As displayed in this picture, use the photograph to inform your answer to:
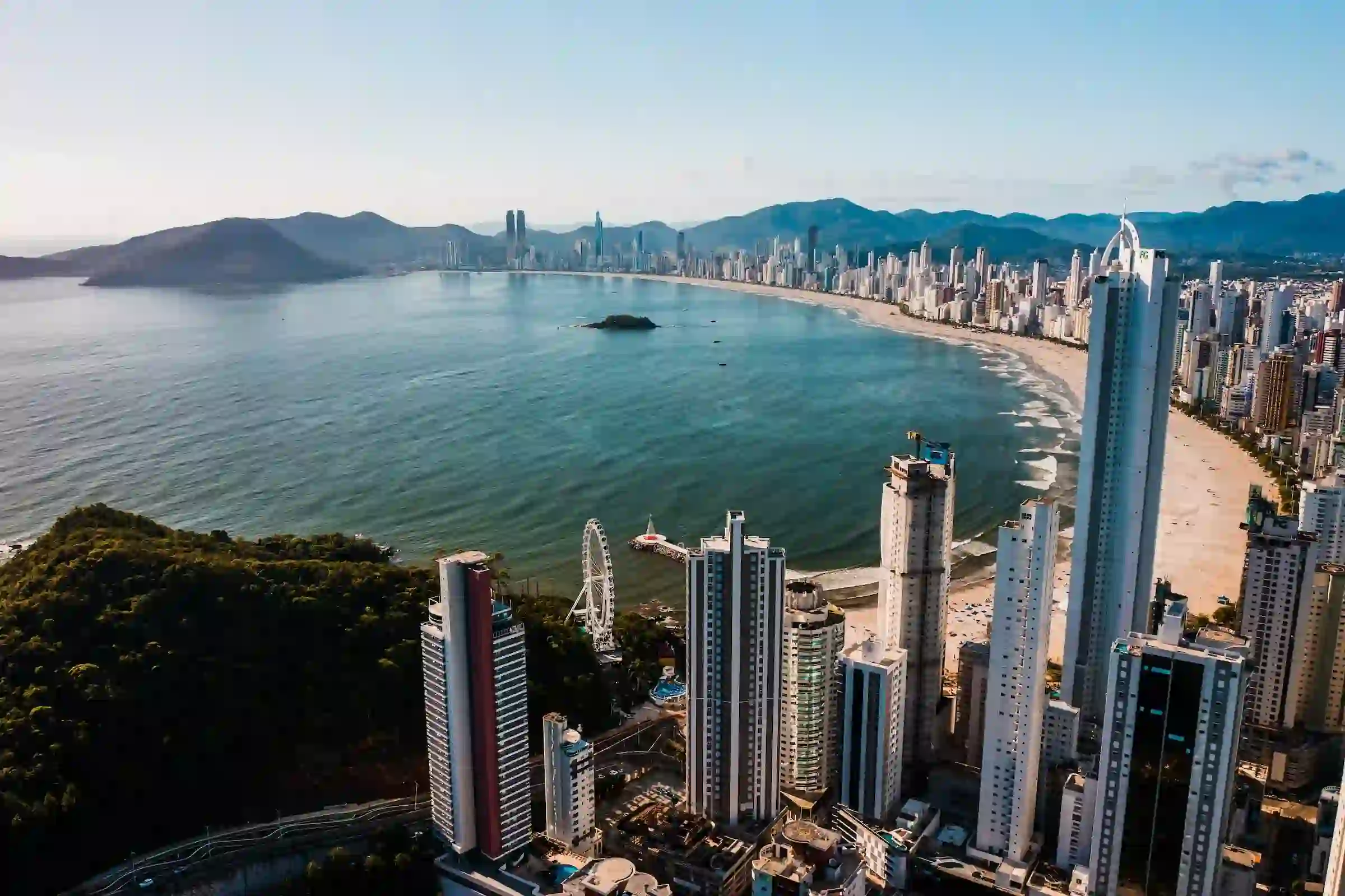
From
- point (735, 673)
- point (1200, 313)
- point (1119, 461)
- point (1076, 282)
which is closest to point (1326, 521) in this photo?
point (1119, 461)

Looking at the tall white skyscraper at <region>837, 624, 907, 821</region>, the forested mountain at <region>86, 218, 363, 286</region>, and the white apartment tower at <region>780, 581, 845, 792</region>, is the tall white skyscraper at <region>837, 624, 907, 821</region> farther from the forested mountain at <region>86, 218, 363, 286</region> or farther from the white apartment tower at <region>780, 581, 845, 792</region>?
the forested mountain at <region>86, 218, 363, 286</region>

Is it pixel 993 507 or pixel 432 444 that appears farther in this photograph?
pixel 432 444

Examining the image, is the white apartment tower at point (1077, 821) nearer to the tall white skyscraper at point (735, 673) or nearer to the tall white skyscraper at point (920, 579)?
the tall white skyscraper at point (920, 579)

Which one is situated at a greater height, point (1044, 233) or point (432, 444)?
point (1044, 233)

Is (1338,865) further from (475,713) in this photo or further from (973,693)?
(475,713)

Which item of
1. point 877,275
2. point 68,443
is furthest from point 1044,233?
point 68,443

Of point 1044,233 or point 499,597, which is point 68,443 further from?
point 1044,233

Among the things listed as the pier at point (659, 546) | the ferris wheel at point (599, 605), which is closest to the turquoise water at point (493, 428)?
the pier at point (659, 546)
